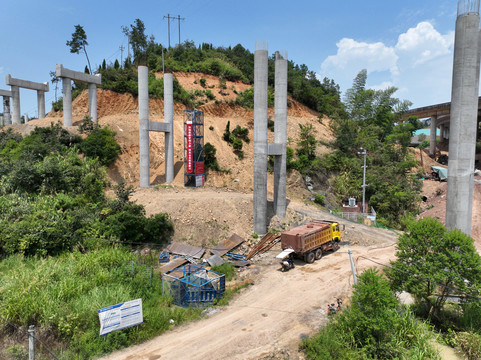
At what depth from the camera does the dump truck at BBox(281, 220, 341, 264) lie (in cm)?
1766

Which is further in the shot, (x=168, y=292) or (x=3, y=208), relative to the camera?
(x=3, y=208)

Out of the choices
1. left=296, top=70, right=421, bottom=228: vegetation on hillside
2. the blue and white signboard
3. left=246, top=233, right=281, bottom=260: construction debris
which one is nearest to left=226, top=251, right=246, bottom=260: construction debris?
left=246, top=233, right=281, bottom=260: construction debris

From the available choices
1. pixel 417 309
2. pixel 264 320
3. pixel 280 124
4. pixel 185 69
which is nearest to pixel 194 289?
pixel 264 320

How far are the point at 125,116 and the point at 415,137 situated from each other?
201 feet

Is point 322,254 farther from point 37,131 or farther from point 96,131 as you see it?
point 37,131

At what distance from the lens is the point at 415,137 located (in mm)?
68938

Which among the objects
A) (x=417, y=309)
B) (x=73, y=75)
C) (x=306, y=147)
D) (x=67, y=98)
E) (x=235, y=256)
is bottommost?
(x=417, y=309)

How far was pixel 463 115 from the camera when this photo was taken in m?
15.1

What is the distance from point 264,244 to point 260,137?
738 centimetres

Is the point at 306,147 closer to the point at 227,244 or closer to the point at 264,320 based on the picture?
the point at 227,244

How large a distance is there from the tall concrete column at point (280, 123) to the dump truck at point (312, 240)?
434 centimetres

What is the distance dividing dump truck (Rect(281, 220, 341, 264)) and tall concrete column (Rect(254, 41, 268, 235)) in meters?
3.88

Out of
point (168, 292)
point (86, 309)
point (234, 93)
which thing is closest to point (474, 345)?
point (168, 292)

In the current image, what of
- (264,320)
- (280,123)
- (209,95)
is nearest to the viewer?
(264,320)
